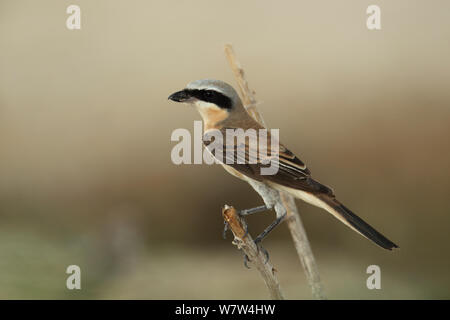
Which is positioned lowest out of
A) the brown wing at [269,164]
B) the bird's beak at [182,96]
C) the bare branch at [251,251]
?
the bare branch at [251,251]

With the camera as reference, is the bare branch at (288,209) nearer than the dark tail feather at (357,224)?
No

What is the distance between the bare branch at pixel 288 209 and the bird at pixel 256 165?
0.11 feet

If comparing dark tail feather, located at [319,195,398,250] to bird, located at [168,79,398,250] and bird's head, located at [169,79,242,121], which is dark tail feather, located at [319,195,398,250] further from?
bird's head, located at [169,79,242,121]

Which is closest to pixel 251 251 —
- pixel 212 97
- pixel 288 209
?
pixel 288 209

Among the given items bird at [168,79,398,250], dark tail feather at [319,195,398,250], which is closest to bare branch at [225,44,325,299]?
bird at [168,79,398,250]

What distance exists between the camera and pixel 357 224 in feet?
5.80

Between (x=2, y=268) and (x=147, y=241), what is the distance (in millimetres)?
815

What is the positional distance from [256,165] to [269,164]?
0.05 metres

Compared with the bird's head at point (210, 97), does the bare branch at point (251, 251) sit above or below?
below

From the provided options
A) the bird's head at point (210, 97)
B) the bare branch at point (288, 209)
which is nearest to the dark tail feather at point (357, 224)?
the bare branch at point (288, 209)

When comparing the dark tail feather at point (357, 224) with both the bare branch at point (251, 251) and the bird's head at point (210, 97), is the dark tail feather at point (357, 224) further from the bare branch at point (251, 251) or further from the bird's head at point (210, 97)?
the bird's head at point (210, 97)

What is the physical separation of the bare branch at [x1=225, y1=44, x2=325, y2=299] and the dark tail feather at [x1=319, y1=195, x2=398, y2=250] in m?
0.19

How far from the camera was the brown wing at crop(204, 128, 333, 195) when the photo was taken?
1.92 metres

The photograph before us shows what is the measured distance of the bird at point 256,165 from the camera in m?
1.84
